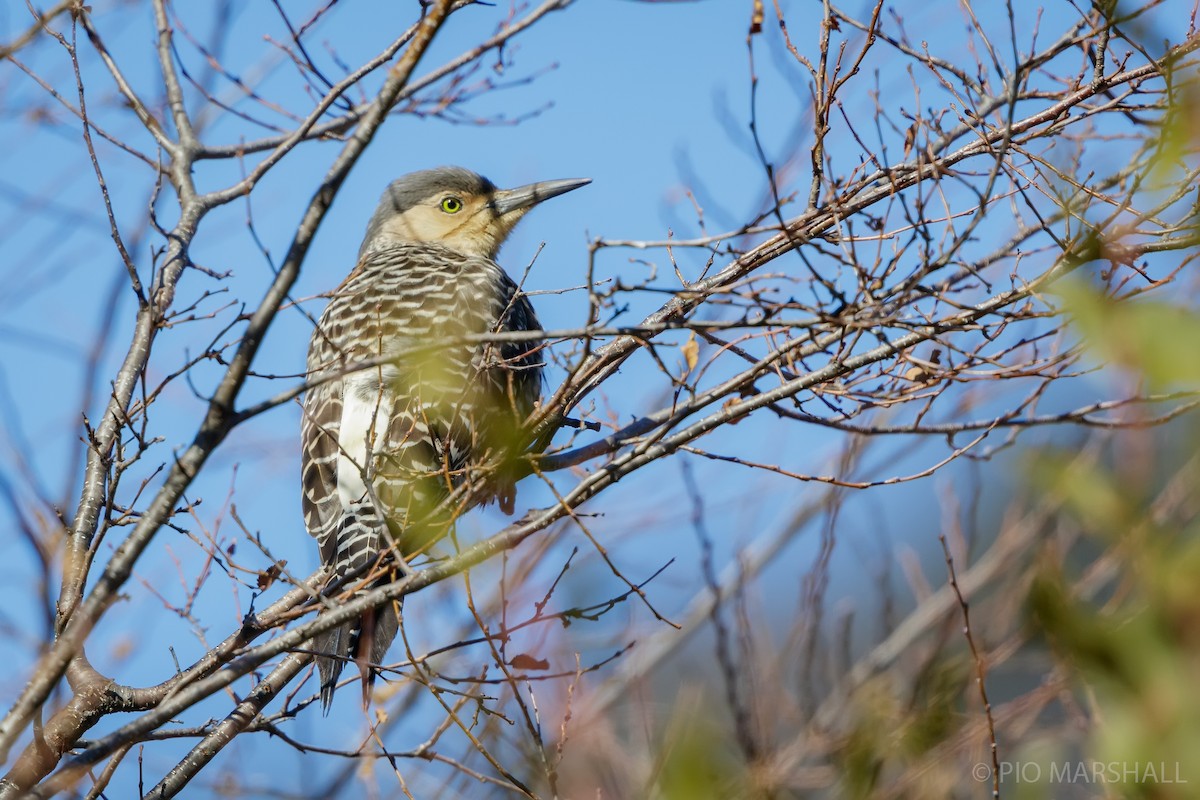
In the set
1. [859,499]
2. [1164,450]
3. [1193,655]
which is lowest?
[1193,655]

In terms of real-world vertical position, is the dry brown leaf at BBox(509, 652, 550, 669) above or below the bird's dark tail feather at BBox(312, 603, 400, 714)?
below

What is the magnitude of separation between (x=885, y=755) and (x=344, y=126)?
368 cm

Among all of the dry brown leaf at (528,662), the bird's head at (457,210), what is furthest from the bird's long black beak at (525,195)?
the dry brown leaf at (528,662)

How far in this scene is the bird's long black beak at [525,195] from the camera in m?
8.52

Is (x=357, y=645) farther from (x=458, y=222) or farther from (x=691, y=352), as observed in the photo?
(x=458, y=222)

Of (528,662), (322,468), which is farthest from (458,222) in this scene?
(528,662)

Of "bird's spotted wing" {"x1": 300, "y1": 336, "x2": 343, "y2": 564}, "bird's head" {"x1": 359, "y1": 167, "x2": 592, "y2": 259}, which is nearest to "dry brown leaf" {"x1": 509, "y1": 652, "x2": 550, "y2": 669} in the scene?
"bird's spotted wing" {"x1": 300, "y1": 336, "x2": 343, "y2": 564}

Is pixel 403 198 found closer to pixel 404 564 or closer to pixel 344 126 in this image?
pixel 344 126

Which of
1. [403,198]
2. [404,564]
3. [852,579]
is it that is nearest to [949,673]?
[404,564]

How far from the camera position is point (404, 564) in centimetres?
391

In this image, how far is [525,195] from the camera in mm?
8602

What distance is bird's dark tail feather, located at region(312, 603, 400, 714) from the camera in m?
4.55

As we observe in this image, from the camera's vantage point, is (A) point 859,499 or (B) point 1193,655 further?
(A) point 859,499

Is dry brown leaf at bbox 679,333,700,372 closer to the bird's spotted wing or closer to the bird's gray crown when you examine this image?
the bird's spotted wing
